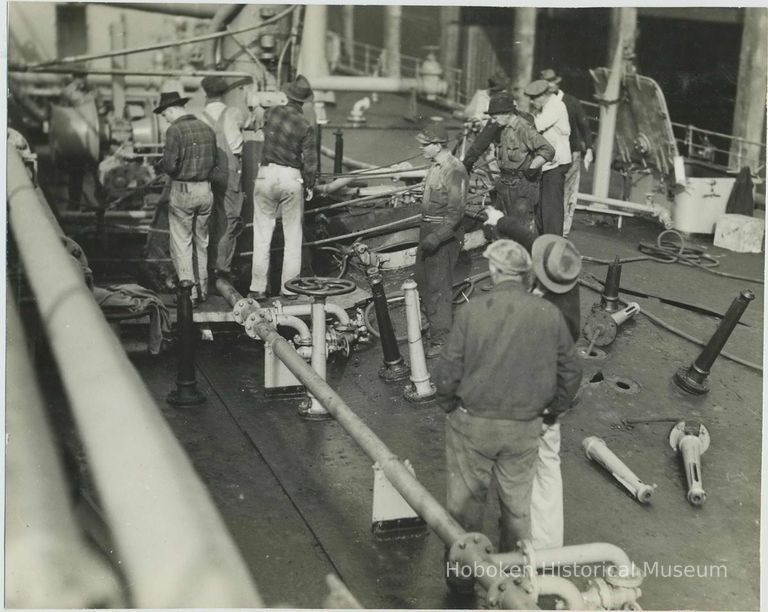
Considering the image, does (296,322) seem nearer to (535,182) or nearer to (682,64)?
(535,182)

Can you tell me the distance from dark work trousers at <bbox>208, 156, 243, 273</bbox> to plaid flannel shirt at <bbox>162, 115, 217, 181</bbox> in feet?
2.37

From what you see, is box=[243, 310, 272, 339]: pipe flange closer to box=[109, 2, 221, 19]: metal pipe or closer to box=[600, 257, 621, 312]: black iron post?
box=[600, 257, 621, 312]: black iron post

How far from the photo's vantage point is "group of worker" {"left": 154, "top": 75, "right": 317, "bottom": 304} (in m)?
9.24

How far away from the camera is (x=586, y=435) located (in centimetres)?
732

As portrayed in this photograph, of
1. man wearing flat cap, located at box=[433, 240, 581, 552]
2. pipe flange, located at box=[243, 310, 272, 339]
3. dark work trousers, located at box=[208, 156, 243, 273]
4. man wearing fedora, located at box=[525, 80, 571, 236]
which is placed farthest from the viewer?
man wearing fedora, located at box=[525, 80, 571, 236]

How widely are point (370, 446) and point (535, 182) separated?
500cm

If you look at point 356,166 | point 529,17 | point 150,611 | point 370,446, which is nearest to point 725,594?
point 370,446

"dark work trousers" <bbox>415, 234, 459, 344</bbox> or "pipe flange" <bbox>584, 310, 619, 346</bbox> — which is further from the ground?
"dark work trousers" <bbox>415, 234, 459, 344</bbox>

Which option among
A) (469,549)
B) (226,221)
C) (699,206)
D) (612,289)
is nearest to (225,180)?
(226,221)

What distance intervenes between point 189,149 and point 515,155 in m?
3.03

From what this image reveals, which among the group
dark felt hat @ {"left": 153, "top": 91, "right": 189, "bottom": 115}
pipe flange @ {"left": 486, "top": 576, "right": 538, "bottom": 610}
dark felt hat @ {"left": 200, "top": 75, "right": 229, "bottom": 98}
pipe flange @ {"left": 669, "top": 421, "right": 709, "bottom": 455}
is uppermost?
dark felt hat @ {"left": 200, "top": 75, "right": 229, "bottom": 98}

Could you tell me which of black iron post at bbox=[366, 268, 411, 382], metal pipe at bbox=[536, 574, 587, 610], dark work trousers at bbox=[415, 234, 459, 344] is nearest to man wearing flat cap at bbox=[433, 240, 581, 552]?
metal pipe at bbox=[536, 574, 587, 610]

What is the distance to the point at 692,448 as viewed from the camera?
22.1 ft

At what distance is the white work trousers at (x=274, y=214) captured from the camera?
373 inches
